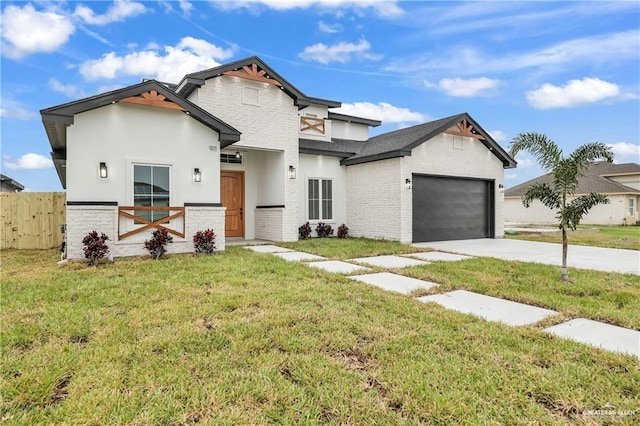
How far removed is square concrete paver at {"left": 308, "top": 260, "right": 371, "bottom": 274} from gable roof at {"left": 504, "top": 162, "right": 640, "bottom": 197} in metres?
22.6

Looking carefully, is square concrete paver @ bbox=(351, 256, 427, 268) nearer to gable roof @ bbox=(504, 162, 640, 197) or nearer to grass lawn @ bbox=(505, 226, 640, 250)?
grass lawn @ bbox=(505, 226, 640, 250)

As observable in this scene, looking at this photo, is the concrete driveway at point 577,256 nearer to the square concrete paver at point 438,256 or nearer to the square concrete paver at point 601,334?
the square concrete paver at point 438,256

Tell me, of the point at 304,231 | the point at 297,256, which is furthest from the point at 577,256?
the point at 304,231

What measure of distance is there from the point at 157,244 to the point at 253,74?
6.44 m

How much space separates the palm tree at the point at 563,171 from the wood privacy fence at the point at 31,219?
1320 centimetres

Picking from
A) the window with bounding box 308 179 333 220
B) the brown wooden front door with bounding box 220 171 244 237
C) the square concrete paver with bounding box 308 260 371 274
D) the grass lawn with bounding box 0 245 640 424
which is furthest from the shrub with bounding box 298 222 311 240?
the grass lawn with bounding box 0 245 640 424

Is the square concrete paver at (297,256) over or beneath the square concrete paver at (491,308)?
over

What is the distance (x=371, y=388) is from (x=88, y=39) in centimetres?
1683

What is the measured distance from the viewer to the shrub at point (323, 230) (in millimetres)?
13422

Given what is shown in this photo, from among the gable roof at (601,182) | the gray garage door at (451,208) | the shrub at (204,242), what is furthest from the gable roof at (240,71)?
the gable roof at (601,182)

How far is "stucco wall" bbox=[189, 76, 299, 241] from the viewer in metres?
11.0

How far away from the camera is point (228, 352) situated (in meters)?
3.03

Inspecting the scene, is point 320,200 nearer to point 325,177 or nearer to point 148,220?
point 325,177

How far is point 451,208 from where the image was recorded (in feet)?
44.6
